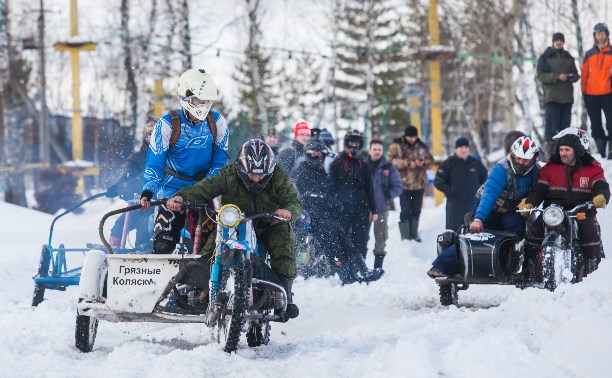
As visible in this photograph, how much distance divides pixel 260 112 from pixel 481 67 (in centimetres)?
2167

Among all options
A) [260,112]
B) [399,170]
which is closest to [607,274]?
[399,170]

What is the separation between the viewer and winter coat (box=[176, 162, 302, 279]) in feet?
26.8

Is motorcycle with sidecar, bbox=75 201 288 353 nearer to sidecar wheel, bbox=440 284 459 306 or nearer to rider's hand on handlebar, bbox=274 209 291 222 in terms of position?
rider's hand on handlebar, bbox=274 209 291 222

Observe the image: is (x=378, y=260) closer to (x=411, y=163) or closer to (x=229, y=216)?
(x=411, y=163)

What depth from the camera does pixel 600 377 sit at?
587cm

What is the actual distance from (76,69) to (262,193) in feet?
66.3

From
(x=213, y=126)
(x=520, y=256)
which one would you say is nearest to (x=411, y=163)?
(x=520, y=256)

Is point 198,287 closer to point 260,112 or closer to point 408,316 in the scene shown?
point 408,316

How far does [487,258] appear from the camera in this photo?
10.2 metres

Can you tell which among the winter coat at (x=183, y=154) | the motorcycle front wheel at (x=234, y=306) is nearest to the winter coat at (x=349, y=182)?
the winter coat at (x=183, y=154)

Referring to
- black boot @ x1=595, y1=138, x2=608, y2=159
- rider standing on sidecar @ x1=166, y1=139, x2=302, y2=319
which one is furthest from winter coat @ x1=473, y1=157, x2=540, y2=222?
black boot @ x1=595, y1=138, x2=608, y2=159

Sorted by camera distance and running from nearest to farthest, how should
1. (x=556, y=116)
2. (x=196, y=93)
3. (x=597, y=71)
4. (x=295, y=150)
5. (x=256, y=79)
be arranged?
(x=196, y=93), (x=295, y=150), (x=597, y=71), (x=556, y=116), (x=256, y=79)

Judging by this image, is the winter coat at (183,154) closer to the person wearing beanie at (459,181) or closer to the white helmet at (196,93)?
the white helmet at (196,93)

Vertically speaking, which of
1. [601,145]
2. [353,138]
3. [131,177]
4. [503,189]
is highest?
[353,138]
